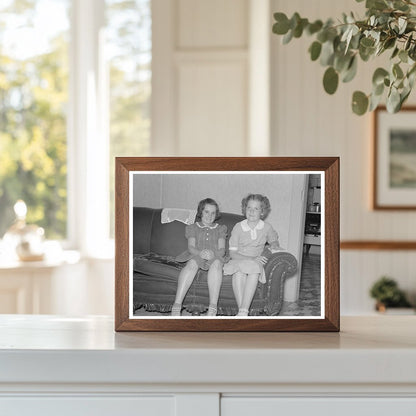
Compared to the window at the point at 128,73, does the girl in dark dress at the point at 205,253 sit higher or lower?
lower

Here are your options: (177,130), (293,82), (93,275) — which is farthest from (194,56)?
(93,275)

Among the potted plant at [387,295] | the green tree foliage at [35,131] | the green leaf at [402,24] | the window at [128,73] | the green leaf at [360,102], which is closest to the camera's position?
the green leaf at [402,24]

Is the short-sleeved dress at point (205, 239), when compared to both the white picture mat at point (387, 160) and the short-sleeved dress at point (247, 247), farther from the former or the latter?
the white picture mat at point (387, 160)

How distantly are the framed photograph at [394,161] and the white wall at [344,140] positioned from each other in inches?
1.7

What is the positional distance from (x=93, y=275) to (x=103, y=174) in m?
0.70

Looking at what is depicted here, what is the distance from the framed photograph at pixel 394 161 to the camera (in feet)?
10.5

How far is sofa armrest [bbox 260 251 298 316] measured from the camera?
70cm

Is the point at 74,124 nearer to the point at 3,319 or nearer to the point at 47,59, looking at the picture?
the point at 47,59

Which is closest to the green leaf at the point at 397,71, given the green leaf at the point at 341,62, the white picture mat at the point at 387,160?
the green leaf at the point at 341,62

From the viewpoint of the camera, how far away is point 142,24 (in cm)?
424

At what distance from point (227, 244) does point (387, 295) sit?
264 cm

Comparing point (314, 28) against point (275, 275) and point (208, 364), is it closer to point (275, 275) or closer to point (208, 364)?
point (275, 275)

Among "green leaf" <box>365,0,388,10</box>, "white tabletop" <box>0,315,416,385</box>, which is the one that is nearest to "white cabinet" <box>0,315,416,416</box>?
"white tabletop" <box>0,315,416,385</box>

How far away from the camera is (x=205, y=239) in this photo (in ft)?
2.31
